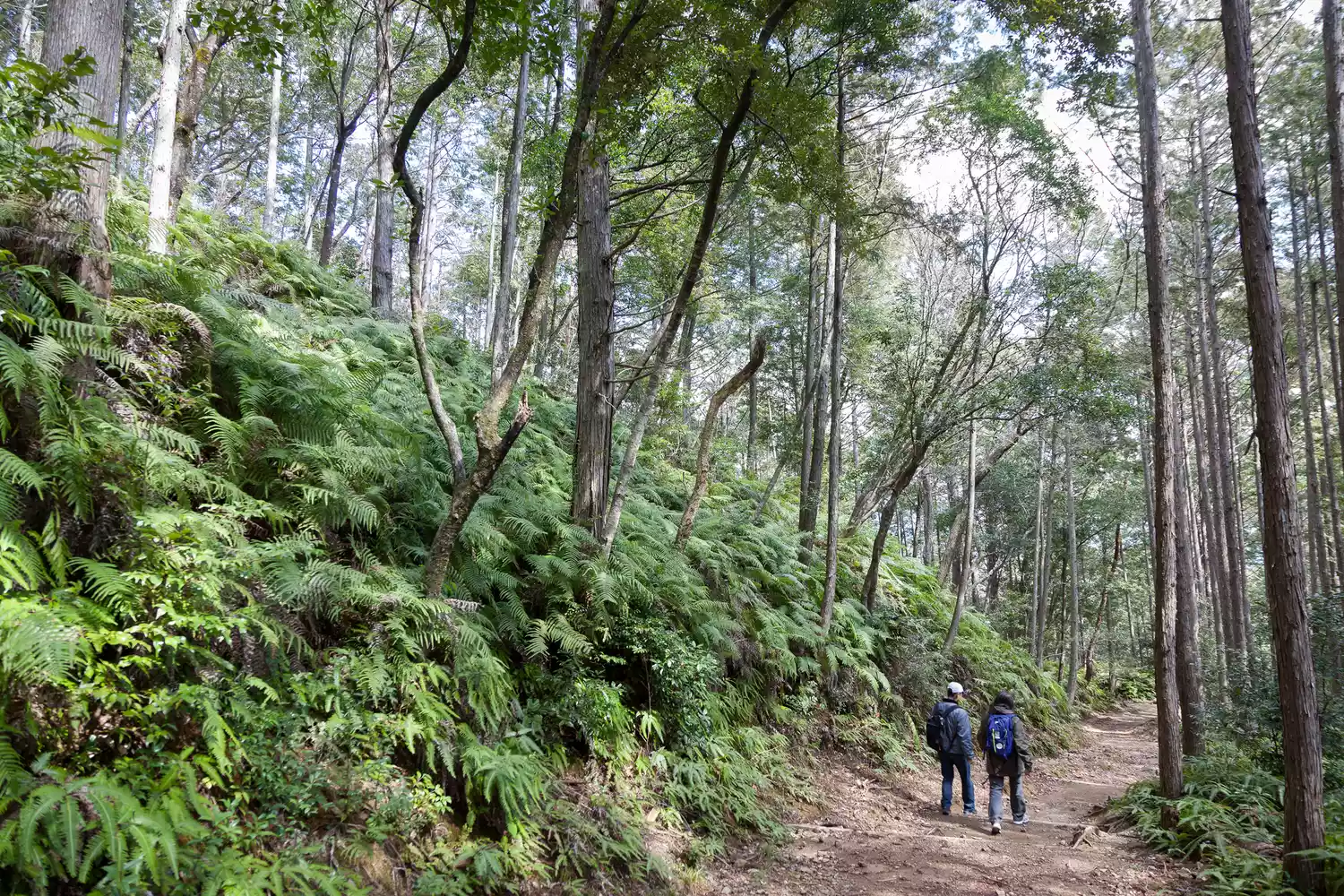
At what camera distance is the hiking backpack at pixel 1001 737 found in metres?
7.86

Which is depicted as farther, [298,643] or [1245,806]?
[1245,806]

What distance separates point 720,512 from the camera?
11.1 metres

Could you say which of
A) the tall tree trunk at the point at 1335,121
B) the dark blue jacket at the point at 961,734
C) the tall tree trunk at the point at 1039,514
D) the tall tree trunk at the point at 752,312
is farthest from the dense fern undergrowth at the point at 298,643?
the tall tree trunk at the point at 1039,514

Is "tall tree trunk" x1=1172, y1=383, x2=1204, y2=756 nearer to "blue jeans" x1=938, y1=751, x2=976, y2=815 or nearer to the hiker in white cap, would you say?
the hiker in white cap

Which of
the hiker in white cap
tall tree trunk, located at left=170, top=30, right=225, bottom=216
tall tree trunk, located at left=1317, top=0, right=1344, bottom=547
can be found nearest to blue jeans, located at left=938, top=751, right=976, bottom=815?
the hiker in white cap

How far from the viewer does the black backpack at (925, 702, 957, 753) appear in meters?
8.08

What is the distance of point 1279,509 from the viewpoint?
5.16 metres

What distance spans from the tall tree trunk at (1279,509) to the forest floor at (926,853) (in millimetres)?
1150

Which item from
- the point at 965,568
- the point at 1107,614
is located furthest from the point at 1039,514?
the point at 1107,614

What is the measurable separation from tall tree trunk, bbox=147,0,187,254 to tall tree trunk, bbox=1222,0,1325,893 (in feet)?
30.8

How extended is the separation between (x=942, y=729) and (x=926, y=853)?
6.71 ft

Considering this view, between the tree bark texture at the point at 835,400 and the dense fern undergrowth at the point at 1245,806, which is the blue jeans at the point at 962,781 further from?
Answer: the tree bark texture at the point at 835,400

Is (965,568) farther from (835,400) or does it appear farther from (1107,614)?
(1107,614)

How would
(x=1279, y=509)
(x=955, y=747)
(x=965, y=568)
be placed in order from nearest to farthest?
1. (x=1279, y=509)
2. (x=955, y=747)
3. (x=965, y=568)
